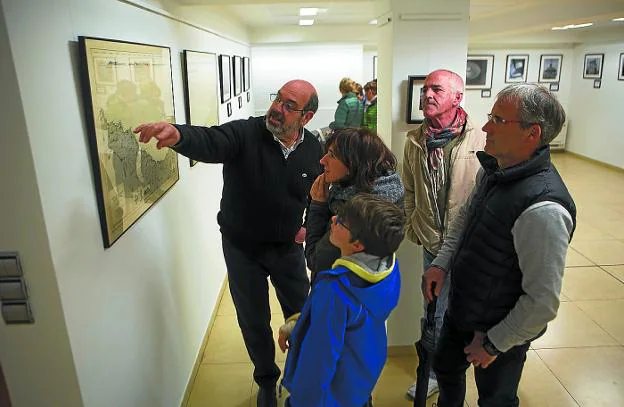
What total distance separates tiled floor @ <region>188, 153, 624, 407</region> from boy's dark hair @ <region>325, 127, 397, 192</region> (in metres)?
1.57

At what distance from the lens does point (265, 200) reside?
2.09 m

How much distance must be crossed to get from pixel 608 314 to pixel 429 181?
87.7 inches

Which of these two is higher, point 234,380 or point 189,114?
point 189,114

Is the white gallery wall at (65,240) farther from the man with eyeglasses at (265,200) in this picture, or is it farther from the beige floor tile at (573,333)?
the beige floor tile at (573,333)

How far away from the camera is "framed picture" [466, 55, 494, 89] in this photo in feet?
30.5

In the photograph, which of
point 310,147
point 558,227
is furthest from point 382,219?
point 310,147

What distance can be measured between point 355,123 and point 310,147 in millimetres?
3356

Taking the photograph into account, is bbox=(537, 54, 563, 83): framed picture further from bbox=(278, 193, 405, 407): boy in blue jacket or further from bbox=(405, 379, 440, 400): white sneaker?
bbox=(278, 193, 405, 407): boy in blue jacket

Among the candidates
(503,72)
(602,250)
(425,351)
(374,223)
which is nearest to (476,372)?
(425,351)

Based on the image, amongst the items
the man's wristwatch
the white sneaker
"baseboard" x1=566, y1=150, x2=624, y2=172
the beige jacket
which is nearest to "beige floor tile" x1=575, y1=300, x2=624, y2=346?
the white sneaker

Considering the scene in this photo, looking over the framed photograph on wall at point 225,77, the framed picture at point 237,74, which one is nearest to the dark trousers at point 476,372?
the framed photograph on wall at point 225,77

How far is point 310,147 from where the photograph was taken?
2160mm

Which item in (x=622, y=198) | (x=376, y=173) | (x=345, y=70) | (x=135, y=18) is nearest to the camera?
(x=376, y=173)

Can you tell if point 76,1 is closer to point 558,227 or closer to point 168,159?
point 168,159
